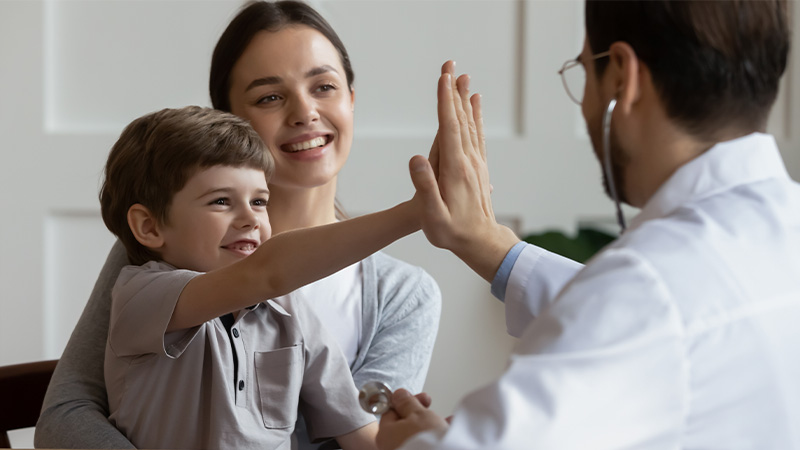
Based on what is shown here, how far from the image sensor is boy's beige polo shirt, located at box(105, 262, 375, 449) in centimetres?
115

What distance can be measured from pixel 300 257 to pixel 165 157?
30cm

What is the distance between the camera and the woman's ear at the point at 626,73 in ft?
2.59

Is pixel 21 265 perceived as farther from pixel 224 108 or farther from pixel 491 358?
pixel 491 358

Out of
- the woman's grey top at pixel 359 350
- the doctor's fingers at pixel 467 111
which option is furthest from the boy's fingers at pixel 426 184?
the woman's grey top at pixel 359 350

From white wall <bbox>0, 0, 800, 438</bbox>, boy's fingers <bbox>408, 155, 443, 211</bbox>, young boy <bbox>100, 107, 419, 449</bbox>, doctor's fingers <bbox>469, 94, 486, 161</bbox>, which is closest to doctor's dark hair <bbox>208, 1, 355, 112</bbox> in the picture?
young boy <bbox>100, 107, 419, 449</bbox>

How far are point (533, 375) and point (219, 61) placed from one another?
3.63 ft

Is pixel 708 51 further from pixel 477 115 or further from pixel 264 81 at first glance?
pixel 264 81

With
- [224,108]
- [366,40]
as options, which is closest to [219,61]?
[224,108]

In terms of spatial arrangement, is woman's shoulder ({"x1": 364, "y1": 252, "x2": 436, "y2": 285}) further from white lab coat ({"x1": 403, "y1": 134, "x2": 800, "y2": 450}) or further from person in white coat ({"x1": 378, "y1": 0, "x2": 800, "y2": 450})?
white lab coat ({"x1": 403, "y1": 134, "x2": 800, "y2": 450})

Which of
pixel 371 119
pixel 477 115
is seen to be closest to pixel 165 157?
pixel 477 115

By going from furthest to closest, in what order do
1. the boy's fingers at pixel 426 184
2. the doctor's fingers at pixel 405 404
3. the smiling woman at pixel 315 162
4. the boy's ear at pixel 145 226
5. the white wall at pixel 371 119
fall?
the white wall at pixel 371 119, the smiling woman at pixel 315 162, the boy's ear at pixel 145 226, the boy's fingers at pixel 426 184, the doctor's fingers at pixel 405 404

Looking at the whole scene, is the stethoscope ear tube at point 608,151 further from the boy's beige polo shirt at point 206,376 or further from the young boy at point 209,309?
the boy's beige polo shirt at point 206,376

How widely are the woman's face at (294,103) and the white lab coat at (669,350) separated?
86 centimetres

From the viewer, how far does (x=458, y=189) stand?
1084 mm
